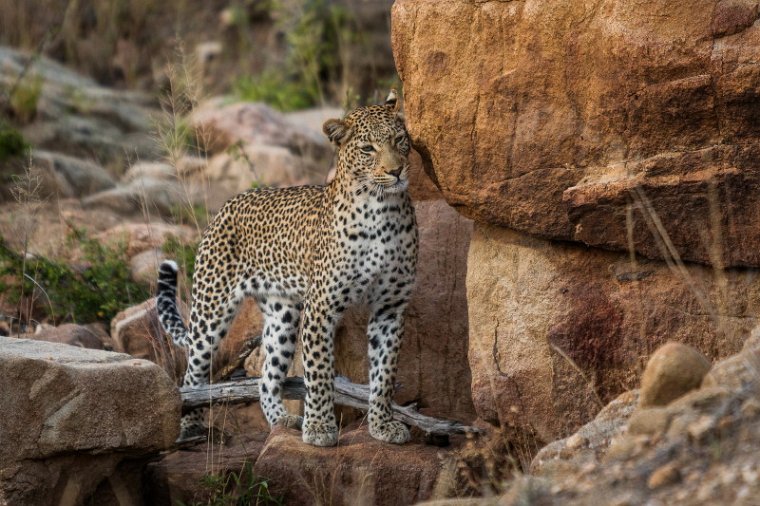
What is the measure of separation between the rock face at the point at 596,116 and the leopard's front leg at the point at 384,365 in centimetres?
129

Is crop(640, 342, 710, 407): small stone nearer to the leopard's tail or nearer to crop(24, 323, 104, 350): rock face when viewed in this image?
the leopard's tail

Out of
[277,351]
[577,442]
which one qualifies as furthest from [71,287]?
[577,442]

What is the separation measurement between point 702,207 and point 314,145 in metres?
9.51

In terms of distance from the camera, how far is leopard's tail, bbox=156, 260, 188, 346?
30.8ft

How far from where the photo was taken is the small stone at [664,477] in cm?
479

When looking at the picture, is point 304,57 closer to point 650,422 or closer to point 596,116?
point 596,116

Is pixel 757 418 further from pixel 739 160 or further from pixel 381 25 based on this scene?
pixel 381 25

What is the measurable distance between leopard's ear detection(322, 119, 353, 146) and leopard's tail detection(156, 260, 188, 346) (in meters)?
1.82

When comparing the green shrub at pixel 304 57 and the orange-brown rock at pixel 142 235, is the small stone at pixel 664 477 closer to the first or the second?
the orange-brown rock at pixel 142 235

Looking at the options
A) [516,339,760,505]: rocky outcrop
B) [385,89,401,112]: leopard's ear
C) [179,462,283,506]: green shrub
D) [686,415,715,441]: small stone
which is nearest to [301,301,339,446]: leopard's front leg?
[179,462,283,506]: green shrub

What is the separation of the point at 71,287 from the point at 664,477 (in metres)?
7.27

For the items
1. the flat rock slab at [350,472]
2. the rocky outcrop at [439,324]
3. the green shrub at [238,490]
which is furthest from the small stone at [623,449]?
the rocky outcrop at [439,324]

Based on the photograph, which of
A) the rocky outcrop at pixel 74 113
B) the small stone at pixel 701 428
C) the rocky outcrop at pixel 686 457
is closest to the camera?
the rocky outcrop at pixel 686 457

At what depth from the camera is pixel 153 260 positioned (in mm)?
11406
